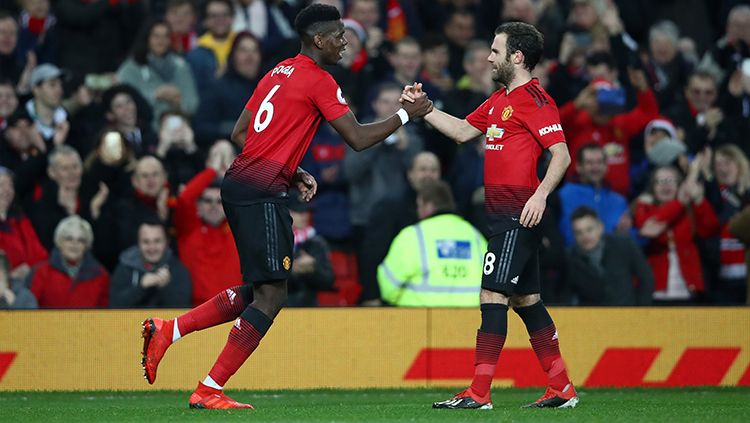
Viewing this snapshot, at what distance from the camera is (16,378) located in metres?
10.7

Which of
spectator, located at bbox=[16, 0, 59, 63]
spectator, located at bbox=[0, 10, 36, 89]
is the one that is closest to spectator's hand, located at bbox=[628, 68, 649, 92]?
spectator, located at bbox=[16, 0, 59, 63]

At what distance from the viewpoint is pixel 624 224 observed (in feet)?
Answer: 43.4

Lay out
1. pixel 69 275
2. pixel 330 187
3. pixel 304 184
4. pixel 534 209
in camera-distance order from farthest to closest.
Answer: pixel 330 187, pixel 69 275, pixel 304 184, pixel 534 209

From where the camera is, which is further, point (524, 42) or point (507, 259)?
point (524, 42)

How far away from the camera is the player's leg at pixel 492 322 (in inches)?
327

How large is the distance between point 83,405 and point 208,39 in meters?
6.37

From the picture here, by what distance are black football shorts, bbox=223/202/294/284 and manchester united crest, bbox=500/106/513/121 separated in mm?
1459

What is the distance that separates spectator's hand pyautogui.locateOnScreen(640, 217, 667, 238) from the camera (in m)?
13.2

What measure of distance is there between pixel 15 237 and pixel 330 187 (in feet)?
9.69

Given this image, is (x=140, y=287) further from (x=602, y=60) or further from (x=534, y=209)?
(x=602, y=60)

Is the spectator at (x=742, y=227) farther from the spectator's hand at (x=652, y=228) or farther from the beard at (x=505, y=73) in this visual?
the beard at (x=505, y=73)

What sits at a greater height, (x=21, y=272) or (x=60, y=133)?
(x=60, y=133)

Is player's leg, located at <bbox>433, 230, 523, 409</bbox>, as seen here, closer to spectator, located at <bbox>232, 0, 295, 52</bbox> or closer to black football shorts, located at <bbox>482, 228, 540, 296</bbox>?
black football shorts, located at <bbox>482, 228, 540, 296</bbox>

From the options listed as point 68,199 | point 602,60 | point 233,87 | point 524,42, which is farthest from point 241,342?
point 602,60
